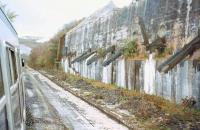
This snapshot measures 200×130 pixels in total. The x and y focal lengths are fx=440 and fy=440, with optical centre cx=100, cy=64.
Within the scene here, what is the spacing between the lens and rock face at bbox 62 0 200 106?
1485 centimetres

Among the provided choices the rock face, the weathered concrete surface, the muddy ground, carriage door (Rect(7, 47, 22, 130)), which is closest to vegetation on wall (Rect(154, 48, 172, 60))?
the rock face

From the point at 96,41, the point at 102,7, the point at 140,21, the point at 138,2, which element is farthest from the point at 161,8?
the point at 102,7

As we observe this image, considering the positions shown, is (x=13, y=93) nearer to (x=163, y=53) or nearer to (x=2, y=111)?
(x=2, y=111)

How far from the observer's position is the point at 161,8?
18969 mm

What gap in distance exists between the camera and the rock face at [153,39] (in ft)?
48.7

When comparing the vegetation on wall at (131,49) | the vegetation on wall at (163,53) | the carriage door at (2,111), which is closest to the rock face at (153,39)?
the vegetation on wall at (163,53)

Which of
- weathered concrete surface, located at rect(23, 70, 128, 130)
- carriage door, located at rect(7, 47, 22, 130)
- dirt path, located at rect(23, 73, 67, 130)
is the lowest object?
weathered concrete surface, located at rect(23, 70, 128, 130)

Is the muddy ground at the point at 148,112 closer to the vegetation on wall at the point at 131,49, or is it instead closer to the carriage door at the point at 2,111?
the vegetation on wall at the point at 131,49

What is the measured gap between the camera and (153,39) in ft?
65.0

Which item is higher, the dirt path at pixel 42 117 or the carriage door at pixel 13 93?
the carriage door at pixel 13 93

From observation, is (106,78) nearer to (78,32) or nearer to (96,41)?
(96,41)

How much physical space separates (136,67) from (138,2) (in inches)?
171

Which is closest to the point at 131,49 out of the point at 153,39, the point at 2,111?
the point at 153,39

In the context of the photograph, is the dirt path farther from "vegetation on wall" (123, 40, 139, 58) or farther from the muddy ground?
"vegetation on wall" (123, 40, 139, 58)
